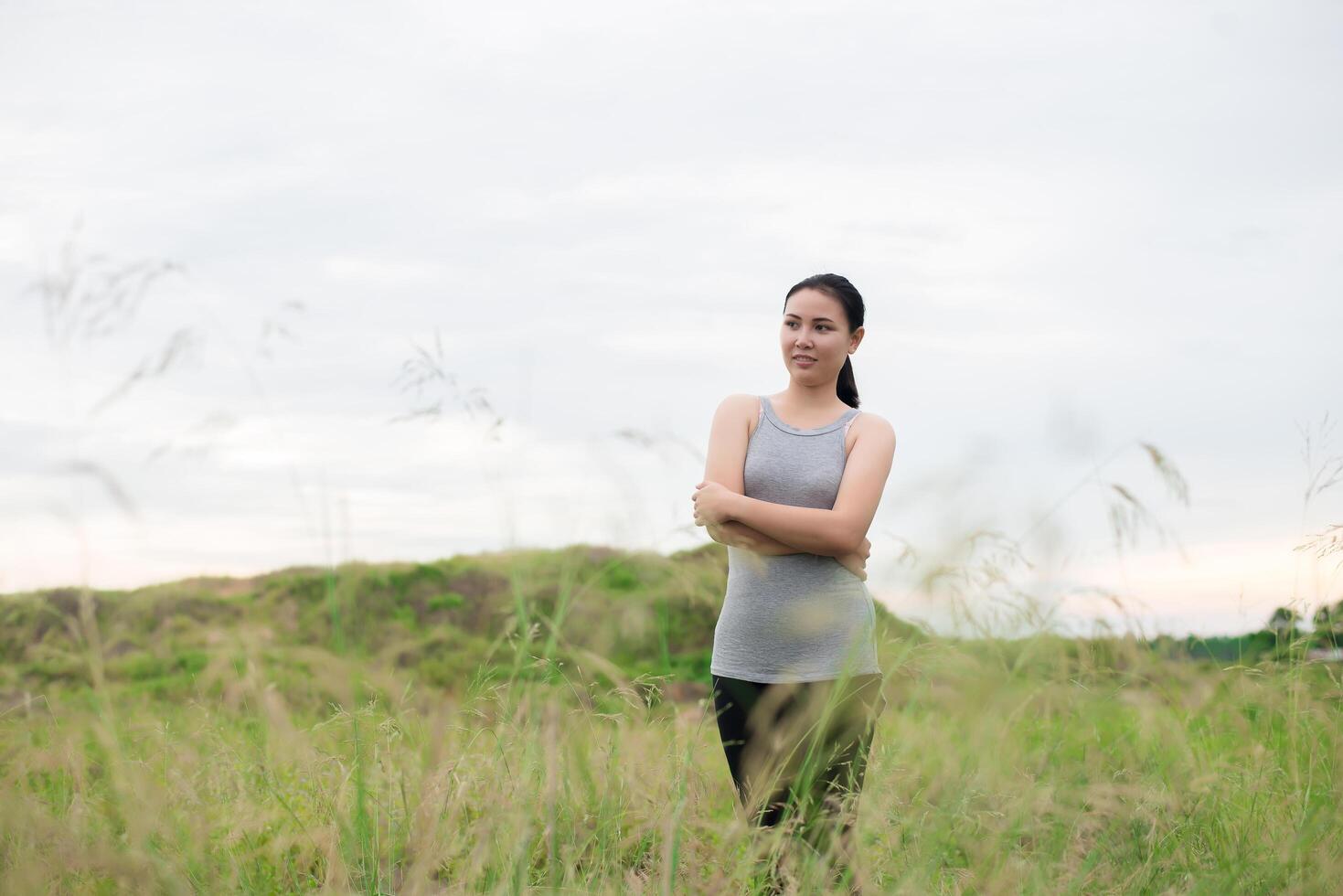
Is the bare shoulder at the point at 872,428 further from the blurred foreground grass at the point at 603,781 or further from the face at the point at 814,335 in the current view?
the blurred foreground grass at the point at 603,781

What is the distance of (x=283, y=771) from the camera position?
386cm

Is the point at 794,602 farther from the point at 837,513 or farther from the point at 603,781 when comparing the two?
the point at 603,781

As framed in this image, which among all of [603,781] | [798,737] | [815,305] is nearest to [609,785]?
[603,781]

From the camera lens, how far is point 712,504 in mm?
2795

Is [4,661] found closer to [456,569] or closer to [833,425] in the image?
[833,425]

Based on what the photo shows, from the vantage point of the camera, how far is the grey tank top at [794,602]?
288 centimetres

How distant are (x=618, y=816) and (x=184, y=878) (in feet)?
3.38

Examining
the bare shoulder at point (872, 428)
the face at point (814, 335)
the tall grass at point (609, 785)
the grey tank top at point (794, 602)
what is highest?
the face at point (814, 335)

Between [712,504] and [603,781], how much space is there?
0.87 meters

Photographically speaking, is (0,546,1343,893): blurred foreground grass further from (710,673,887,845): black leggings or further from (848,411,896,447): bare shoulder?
(848,411,896,447): bare shoulder

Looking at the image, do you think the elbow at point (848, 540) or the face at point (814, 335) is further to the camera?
the face at point (814, 335)

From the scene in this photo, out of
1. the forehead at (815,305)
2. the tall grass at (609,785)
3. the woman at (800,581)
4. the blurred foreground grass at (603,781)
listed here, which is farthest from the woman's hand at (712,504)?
the forehead at (815,305)

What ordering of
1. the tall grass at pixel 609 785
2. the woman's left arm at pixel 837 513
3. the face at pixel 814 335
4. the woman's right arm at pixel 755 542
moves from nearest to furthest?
1. the tall grass at pixel 609 785
2. the woman's left arm at pixel 837 513
3. the woman's right arm at pixel 755 542
4. the face at pixel 814 335

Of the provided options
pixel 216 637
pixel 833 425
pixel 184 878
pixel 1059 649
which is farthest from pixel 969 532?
pixel 216 637
